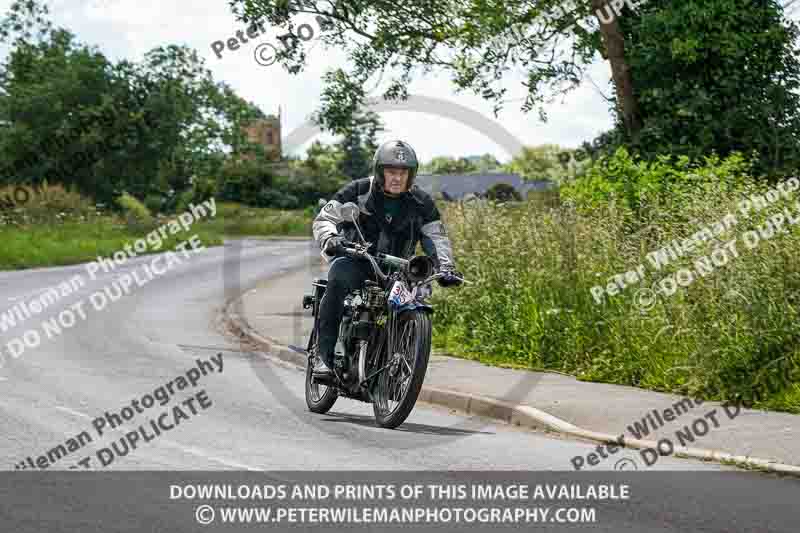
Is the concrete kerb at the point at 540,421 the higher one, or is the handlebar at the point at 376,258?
the handlebar at the point at 376,258

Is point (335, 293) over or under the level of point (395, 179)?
under

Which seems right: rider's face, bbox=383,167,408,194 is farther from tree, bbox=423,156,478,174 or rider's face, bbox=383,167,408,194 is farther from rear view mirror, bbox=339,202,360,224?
tree, bbox=423,156,478,174

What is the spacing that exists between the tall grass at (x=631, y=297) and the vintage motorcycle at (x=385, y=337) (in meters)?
3.19

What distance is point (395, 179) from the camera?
10.2 metres

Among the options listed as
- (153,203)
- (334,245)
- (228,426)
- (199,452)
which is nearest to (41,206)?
(153,203)

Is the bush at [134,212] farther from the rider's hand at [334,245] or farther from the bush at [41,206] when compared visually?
the rider's hand at [334,245]

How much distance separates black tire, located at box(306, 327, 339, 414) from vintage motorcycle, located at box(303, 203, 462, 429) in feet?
0.47

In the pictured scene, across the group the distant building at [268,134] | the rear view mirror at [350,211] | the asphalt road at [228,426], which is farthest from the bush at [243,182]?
the rear view mirror at [350,211]

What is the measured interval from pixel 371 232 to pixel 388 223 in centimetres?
17

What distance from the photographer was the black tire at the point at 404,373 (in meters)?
9.53

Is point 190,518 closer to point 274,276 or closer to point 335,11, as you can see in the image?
point 335,11

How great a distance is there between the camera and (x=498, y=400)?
11.6 m

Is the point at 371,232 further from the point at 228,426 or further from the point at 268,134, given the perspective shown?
the point at 268,134

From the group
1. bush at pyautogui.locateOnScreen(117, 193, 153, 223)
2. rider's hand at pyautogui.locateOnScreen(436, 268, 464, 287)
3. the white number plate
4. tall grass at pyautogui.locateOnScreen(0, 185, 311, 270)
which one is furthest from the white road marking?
bush at pyautogui.locateOnScreen(117, 193, 153, 223)
